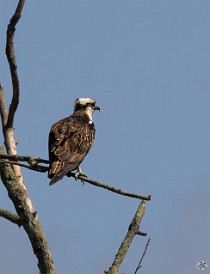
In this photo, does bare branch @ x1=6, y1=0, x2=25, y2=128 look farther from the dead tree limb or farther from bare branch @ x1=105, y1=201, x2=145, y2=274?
bare branch @ x1=105, y1=201, x2=145, y2=274

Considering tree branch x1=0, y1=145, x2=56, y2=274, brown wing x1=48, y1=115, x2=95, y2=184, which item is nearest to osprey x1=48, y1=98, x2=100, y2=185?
brown wing x1=48, y1=115, x2=95, y2=184

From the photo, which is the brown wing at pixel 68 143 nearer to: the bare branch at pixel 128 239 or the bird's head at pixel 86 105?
the bird's head at pixel 86 105

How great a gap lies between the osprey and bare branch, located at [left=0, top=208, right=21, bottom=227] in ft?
5.75

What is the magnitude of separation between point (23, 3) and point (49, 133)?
15.3 ft

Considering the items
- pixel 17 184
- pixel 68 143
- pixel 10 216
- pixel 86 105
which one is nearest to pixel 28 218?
pixel 10 216

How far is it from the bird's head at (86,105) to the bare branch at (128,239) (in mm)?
6612

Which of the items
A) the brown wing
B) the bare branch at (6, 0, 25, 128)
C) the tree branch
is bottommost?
the tree branch

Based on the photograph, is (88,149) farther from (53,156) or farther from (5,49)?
(5,49)

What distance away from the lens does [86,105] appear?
14.0m

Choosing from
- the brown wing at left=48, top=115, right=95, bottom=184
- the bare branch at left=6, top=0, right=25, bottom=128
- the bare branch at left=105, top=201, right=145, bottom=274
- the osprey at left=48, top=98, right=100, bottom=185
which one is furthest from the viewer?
the brown wing at left=48, top=115, right=95, bottom=184

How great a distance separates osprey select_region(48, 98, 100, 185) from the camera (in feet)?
33.2

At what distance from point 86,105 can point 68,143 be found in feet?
8.96

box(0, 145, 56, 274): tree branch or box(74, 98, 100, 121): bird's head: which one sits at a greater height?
box(74, 98, 100, 121): bird's head

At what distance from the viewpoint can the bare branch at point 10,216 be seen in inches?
301
